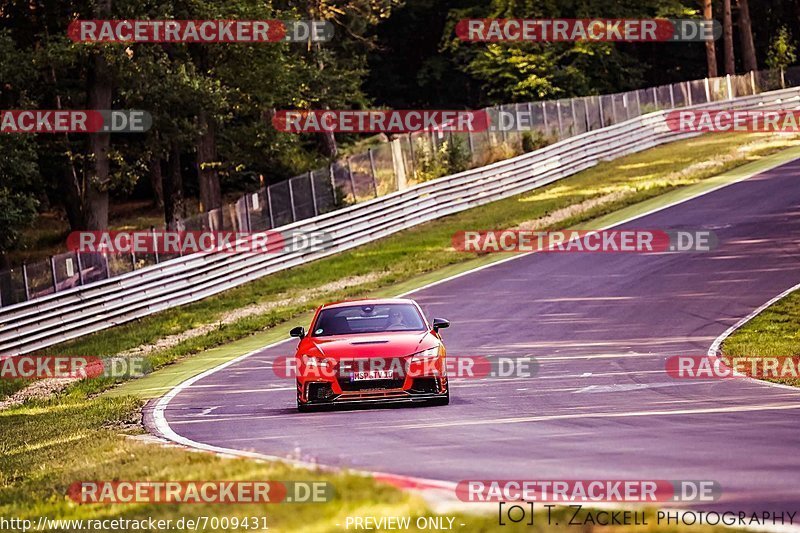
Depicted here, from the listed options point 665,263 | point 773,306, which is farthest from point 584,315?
point 665,263

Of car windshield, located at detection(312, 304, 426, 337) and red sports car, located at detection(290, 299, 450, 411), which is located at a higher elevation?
car windshield, located at detection(312, 304, 426, 337)

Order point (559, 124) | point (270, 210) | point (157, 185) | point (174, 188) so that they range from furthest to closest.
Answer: point (157, 185), point (174, 188), point (559, 124), point (270, 210)

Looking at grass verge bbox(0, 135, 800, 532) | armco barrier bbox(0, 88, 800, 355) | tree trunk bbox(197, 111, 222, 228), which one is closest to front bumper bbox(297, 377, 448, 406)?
grass verge bbox(0, 135, 800, 532)

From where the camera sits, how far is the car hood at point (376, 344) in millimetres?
15766

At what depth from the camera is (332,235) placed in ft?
123

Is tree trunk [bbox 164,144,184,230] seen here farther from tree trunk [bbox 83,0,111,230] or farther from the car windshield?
the car windshield

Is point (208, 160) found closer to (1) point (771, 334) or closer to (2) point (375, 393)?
(1) point (771, 334)

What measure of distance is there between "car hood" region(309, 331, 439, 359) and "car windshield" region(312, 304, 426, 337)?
1.44 feet

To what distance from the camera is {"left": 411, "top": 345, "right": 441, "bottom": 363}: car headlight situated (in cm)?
1570

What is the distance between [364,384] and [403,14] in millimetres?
59295

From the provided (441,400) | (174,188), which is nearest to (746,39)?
(174,188)

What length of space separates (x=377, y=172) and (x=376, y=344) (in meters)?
24.5

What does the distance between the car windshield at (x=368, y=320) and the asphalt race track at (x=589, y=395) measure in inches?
48.4

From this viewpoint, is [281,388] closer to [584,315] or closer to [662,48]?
[584,315]
